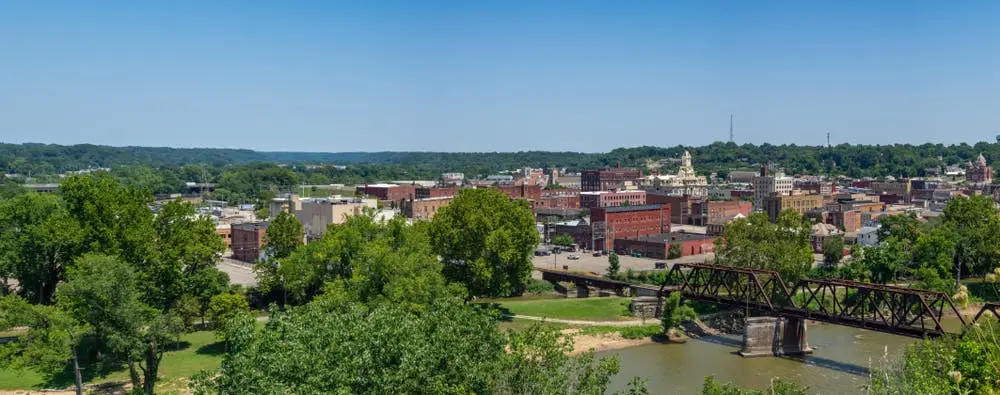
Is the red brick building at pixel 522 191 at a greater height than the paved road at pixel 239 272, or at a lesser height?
Answer: greater

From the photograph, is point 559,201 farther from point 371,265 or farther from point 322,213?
point 371,265

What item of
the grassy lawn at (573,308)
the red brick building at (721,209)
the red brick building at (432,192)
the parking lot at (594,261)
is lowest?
the parking lot at (594,261)

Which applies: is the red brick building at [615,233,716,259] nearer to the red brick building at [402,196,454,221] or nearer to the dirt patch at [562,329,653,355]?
the red brick building at [402,196,454,221]

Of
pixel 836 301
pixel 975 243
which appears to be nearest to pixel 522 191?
pixel 975 243

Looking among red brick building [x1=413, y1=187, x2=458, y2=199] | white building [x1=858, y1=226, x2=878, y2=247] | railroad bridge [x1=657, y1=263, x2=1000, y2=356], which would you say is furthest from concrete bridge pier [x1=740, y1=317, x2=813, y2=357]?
red brick building [x1=413, y1=187, x2=458, y2=199]

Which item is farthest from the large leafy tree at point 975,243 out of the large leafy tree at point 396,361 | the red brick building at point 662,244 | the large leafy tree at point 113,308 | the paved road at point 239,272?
the large leafy tree at point 113,308

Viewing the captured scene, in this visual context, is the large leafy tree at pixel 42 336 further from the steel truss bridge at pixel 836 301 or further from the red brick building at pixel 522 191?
the red brick building at pixel 522 191
